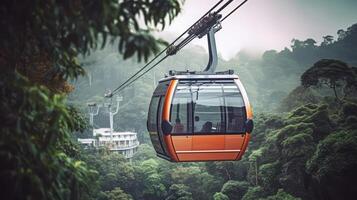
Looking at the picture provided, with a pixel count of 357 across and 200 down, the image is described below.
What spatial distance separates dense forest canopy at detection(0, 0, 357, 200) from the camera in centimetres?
232

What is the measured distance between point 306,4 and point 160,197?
373ft

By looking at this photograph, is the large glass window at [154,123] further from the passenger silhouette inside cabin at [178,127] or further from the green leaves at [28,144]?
the green leaves at [28,144]

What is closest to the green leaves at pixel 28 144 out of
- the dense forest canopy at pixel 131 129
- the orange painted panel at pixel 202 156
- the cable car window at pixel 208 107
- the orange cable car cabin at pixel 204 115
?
the dense forest canopy at pixel 131 129

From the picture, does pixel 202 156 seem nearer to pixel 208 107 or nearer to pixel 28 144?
pixel 208 107

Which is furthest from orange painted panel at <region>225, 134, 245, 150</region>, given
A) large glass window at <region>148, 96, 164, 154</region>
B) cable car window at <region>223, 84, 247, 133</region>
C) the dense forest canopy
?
the dense forest canopy

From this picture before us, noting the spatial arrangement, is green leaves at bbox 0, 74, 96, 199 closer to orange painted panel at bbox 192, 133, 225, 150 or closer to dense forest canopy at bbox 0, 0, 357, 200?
dense forest canopy at bbox 0, 0, 357, 200

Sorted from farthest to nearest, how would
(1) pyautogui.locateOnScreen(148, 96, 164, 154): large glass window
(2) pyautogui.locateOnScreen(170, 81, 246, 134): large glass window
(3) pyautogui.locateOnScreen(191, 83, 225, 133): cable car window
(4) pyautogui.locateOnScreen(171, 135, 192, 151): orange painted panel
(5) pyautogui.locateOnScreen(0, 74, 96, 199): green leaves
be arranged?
(1) pyautogui.locateOnScreen(148, 96, 164, 154): large glass window
(3) pyautogui.locateOnScreen(191, 83, 225, 133): cable car window
(2) pyautogui.locateOnScreen(170, 81, 246, 134): large glass window
(4) pyautogui.locateOnScreen(171, 135, 192, 151): orange painted panel
(5) pyautogui.locateOnScreen(0, 74, 96, 199): green leaves

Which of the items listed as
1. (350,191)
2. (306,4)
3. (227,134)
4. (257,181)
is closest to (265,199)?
(257,181)

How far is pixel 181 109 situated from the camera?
24.9ft

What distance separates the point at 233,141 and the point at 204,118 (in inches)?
33.0

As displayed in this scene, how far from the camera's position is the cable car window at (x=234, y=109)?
7.62 m

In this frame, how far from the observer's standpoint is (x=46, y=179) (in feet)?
7.92

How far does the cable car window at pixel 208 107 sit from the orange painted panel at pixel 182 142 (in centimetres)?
28

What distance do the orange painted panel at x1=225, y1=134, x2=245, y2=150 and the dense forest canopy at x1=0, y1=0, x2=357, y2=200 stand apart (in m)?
2.76
